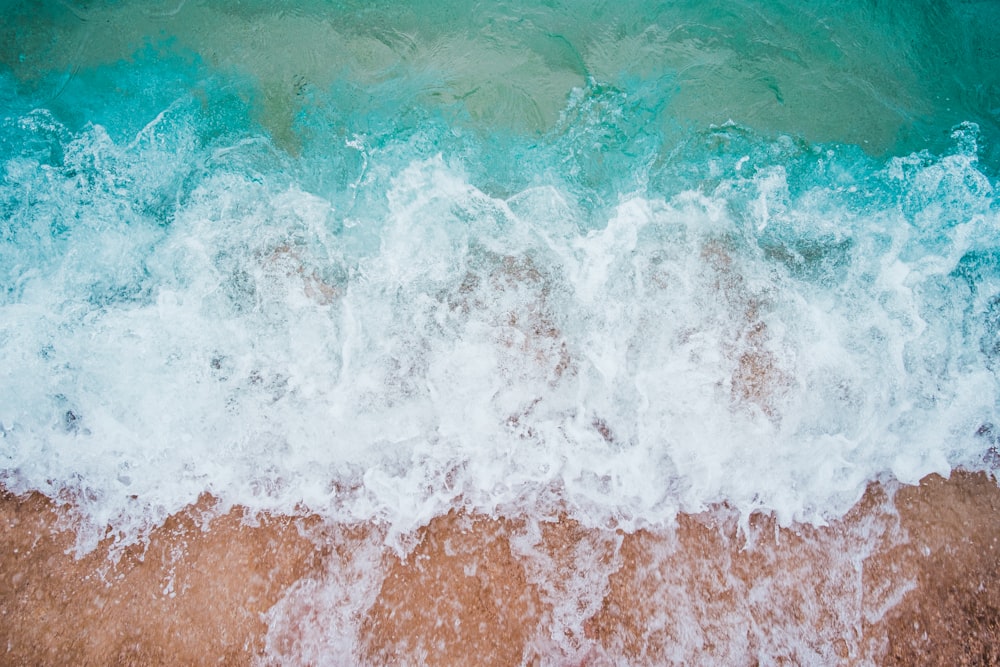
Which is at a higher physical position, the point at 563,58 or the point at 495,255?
the point at 563,58

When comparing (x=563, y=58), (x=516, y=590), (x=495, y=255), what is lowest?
(x=516, y=590)

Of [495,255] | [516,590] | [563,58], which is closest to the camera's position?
[516,590]

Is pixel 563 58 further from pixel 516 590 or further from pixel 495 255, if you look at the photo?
pixel 516 590

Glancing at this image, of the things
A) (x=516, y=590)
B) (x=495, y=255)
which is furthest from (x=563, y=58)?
(x=516, y=590)

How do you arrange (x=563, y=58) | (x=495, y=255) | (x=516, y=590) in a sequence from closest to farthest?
1. (x=516, y=590)
2. (x=495, y=255)
3. (x=563, y=58)

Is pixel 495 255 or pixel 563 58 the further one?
Answer: pixel 563 58

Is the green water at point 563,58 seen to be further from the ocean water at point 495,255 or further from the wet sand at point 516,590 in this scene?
the wet sand at point 516,590

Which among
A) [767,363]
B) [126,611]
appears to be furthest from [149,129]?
[767,363]

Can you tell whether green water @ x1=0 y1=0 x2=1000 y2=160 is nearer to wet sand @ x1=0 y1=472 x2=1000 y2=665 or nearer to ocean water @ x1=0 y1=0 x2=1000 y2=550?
ocean water @ x1=0 y1=0 x2=1000 y2=550
